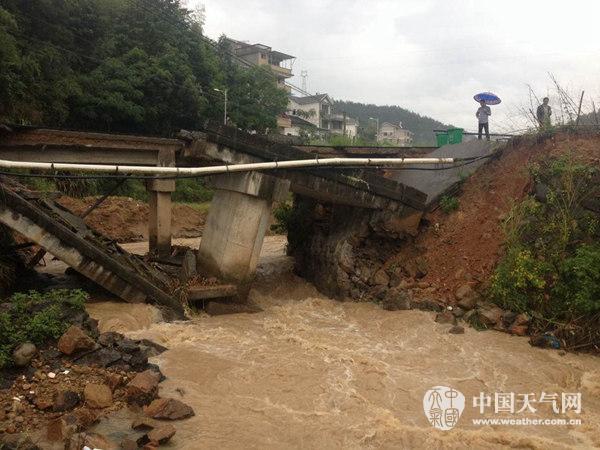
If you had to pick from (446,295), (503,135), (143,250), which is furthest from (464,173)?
(143,250)

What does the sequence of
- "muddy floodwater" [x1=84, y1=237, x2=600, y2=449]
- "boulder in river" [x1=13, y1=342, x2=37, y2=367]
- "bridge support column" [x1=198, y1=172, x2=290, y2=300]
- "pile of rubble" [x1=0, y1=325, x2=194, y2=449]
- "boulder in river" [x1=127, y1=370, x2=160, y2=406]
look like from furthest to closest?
"bridge support column" [x1=198, y1=172, x2=290, y2=300]
"boulder in river" [x1=13, y1=342, x2=37, y2=367]
"boulder in river" [x1=127, y1=370, x2=160, y2=406]
"muddy floodwater" [x1=84, y1=237, x2=600, y2=449]
"pile of rubble" [x1=0, y1=325, x2=194, y2=449]

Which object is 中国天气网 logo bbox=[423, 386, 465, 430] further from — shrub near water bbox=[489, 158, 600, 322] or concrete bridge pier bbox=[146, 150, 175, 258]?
concrete bridge pier bbox=[146, 150, 175, 258]

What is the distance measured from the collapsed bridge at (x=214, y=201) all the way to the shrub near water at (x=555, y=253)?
119 inches

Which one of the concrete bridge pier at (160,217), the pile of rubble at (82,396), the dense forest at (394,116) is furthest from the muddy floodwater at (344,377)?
the dense forest at (394,116)

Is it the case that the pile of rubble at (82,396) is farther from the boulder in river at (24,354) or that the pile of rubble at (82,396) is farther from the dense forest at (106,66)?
the dense forest at (106,66)

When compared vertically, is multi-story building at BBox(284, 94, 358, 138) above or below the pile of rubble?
above

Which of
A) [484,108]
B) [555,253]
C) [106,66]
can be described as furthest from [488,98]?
[106,66]

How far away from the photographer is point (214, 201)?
41.8 feet

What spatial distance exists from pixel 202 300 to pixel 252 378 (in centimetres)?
431

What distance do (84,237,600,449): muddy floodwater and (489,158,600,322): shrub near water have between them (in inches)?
36.1

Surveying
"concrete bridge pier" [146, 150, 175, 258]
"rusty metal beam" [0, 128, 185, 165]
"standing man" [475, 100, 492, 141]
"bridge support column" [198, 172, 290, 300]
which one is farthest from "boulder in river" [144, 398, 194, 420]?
"standing man" [475, 100, 492, 141]

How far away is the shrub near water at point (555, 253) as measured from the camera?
362 inches

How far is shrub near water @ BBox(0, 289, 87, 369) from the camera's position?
6.73m

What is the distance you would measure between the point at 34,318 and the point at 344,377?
4.65 m
